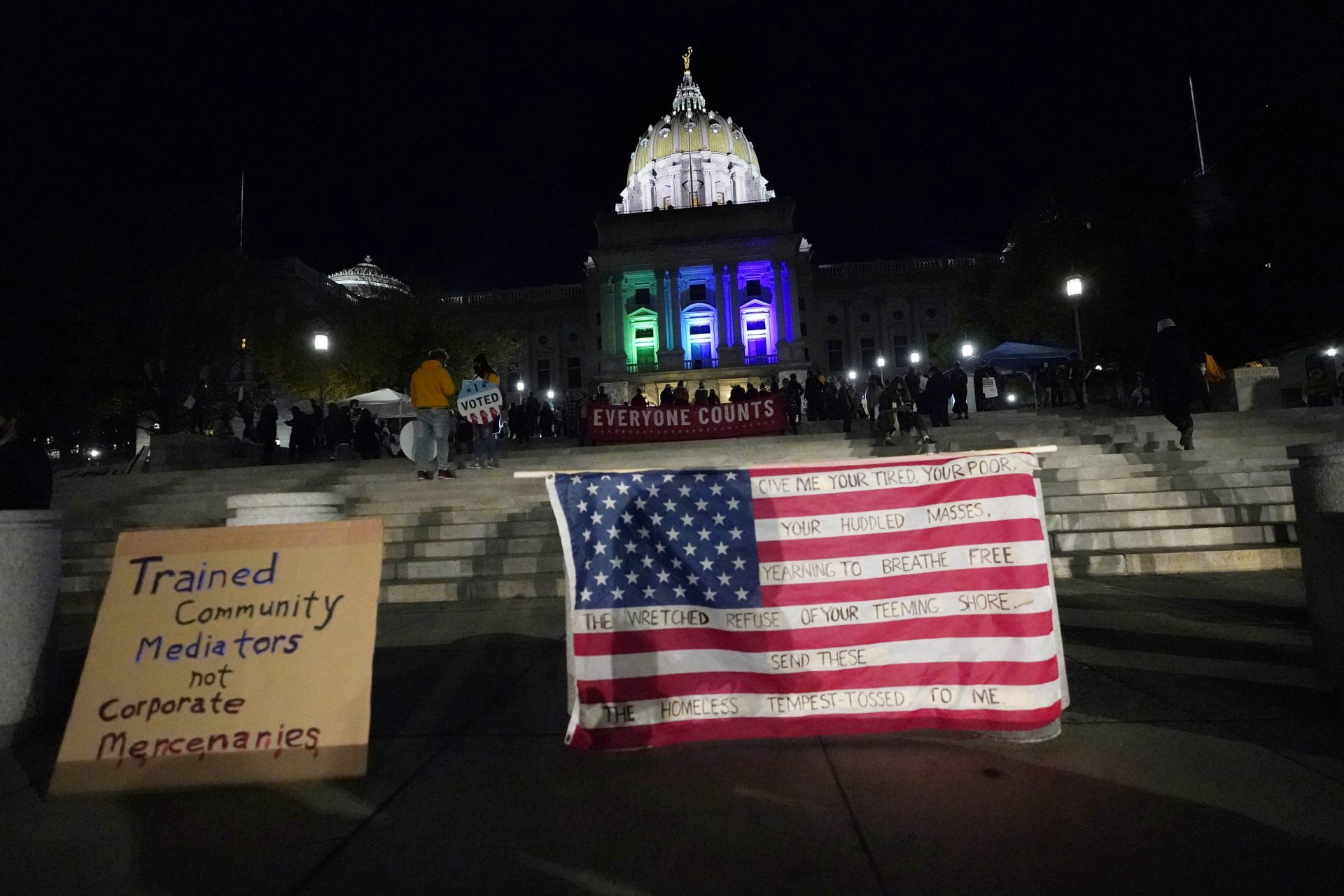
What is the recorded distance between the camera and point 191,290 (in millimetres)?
30406

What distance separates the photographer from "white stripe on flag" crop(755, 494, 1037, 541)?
341cm

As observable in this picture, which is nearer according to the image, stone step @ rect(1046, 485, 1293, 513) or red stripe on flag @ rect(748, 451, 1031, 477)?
red stripe on flag @ rect(748, 451, 1031, 477)

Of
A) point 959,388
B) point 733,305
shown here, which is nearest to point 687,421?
point 959,388

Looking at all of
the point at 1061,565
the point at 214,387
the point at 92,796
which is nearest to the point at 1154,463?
the point at 1061,565

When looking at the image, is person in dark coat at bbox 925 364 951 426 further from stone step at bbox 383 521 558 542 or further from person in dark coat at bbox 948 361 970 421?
stone step at bbox 383 521 558 542

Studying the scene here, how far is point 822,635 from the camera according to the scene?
333 centimetres

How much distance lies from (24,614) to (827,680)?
13.6 feet

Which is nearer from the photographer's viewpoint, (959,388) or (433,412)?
(433,412)

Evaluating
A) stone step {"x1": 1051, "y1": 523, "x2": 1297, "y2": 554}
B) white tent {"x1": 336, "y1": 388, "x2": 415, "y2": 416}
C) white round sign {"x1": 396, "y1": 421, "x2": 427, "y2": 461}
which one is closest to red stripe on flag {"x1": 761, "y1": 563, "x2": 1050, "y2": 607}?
stone step {"x1": 1051, "y1": 523, "x2": 1297, "y2": 554}

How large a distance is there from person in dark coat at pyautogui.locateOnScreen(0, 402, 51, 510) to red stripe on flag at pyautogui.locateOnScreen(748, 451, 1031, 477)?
633 cm

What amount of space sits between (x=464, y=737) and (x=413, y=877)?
1269mm

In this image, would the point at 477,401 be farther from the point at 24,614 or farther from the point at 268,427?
the point at 268,427

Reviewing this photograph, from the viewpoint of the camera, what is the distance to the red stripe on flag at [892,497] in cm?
342

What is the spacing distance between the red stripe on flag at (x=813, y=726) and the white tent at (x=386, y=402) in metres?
21.6
